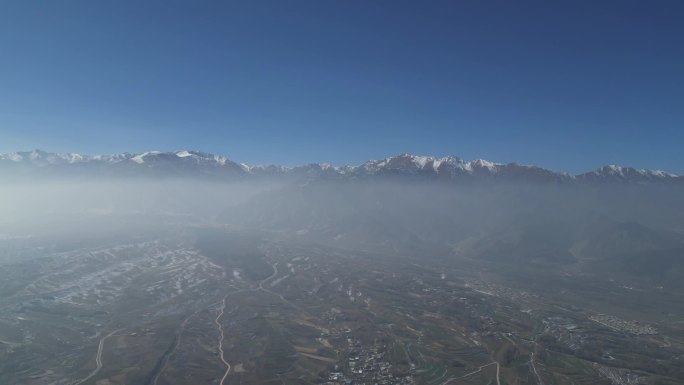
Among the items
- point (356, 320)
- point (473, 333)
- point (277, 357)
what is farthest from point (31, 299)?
point (473, 333)

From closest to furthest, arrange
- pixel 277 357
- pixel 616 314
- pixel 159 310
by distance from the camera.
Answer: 1. pixel 277 357
2. pixel 159 310
3. pixel 616 314

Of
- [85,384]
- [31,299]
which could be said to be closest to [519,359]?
[85,384]

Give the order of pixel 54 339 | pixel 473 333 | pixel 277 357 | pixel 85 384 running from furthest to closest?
pixel 473 333, pixel 54 339, pixel 277 357, pixel 85 384

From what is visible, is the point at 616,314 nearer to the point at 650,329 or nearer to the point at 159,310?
the point at 650,329

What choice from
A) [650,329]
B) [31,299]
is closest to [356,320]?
[650,329]

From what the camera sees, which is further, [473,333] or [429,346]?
[473,333]

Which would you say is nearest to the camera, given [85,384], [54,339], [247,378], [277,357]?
[85,384]

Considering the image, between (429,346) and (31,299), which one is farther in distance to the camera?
(31,299)

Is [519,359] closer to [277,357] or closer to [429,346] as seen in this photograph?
[429,346]

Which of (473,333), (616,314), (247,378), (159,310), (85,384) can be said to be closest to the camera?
(85,384)
